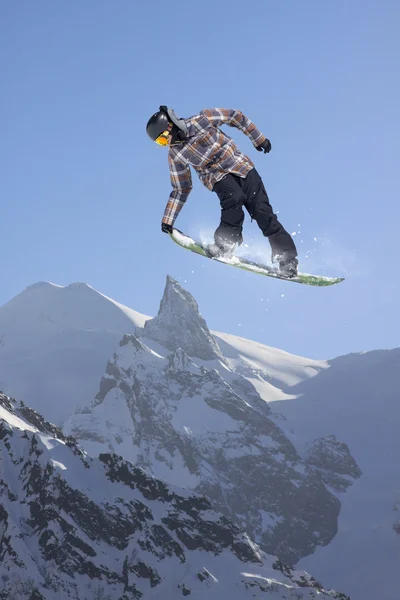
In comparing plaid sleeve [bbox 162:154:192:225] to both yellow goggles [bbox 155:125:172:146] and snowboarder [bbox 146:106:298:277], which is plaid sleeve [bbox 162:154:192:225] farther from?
yellow goggles [bbox 155:125:172:146]

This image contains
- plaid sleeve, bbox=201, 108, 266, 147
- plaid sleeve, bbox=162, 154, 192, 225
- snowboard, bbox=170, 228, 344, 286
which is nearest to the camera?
plaid sleeve, bbox=201, 108, 266, 147

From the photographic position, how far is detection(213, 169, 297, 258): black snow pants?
524 inches

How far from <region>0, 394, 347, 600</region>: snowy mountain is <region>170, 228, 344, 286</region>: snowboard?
12345cm

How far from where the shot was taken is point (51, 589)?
133875 millimetres

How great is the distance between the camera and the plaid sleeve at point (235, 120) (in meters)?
13.1

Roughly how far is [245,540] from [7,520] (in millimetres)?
45453

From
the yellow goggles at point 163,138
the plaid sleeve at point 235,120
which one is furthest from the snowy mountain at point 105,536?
the yellow goggles at point 163,138

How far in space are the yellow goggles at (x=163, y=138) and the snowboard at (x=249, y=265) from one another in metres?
2.04

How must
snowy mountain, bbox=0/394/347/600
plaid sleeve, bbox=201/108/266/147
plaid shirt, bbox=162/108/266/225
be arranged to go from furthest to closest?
snowy mountain, bbox=0/394/347/600 → plaid sleeve, bbox=201/108/266/147 → plaid shirt, bbox=162/108/266/225

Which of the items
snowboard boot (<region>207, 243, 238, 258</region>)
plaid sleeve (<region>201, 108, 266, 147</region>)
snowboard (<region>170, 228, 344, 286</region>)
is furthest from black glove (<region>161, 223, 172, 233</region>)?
plaid sleeve (<region>201, 108, 266, 147</region>)

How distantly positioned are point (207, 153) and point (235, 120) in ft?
2.75

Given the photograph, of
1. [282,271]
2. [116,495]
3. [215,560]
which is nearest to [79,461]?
[116,495]

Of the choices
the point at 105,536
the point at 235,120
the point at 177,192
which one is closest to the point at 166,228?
the point at 177,192

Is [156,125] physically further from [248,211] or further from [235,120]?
[248,211]
